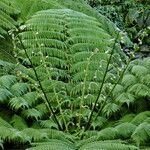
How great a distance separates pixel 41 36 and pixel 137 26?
4503 mm

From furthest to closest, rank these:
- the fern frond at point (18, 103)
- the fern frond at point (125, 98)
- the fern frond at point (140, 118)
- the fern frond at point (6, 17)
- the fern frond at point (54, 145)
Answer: the fern frond at point (6, 17), the fern frond at point (125, 98), the fern frond at point (18, 103), the fern frond at point (140, 118), the fern frond at point (54, 145)

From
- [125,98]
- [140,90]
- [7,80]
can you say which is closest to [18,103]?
[7,80]

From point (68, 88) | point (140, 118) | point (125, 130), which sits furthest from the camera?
point (68, 88)

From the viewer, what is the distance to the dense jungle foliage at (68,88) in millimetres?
2867

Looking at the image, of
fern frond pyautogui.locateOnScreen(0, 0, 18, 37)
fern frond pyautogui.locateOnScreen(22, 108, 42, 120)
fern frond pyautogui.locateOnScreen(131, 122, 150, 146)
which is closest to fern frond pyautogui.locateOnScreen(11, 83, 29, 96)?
fern frond pyautogui.locateOnScreen(22, 108, 42, 120)

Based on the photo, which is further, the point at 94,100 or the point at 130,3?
the point at 130,3

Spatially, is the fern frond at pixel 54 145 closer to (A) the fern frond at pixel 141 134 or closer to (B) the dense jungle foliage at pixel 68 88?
(B) the dense jungle foliage at pixel 68 88

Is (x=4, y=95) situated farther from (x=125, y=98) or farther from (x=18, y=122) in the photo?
(x=125, y=98)

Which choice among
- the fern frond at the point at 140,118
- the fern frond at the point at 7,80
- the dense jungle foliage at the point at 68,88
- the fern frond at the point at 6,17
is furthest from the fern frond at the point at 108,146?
the fern frond at the point at 6,17

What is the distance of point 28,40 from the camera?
393 cm

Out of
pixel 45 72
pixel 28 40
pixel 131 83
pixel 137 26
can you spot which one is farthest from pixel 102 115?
pixel 137 26

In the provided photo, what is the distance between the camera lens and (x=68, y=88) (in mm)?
3674

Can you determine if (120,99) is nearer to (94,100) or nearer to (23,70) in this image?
(94,100)

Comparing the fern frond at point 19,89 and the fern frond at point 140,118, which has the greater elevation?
the fern frond at point 19,89
